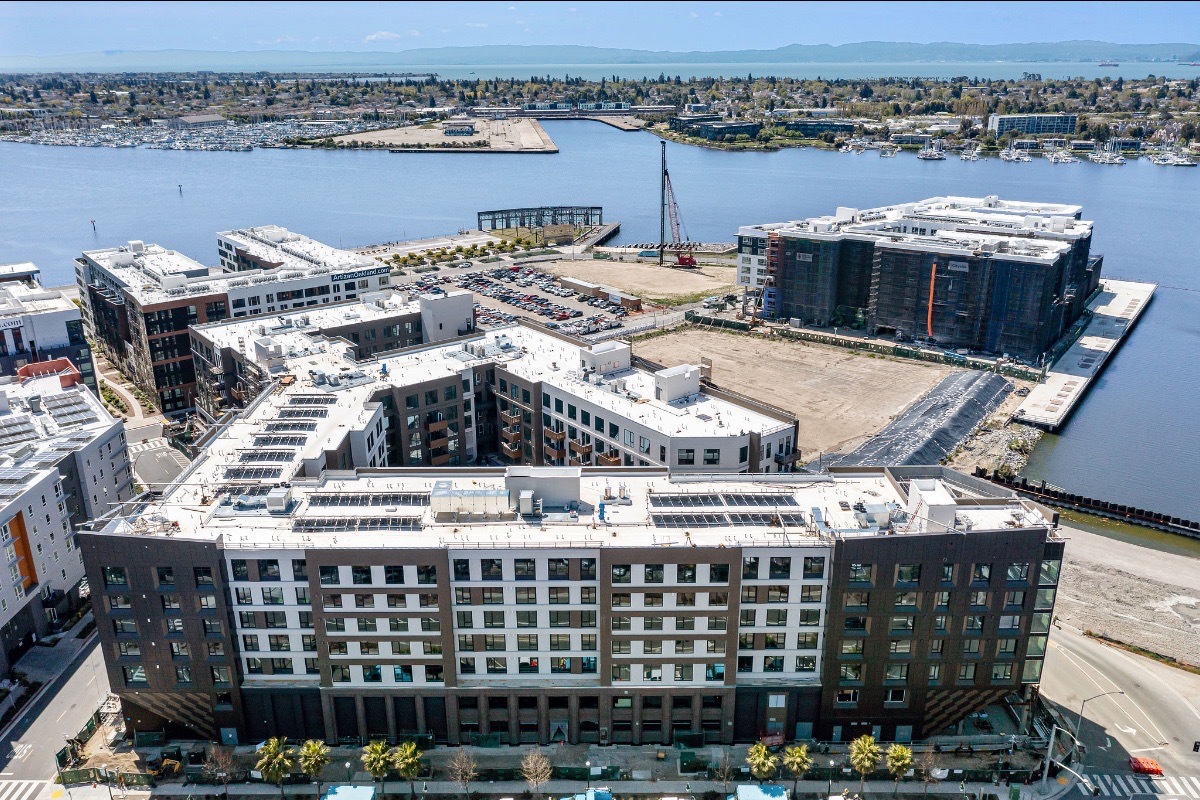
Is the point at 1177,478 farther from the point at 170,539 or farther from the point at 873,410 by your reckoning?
the point at 170,539

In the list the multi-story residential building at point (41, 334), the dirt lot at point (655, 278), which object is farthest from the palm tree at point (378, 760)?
the dirt lot at point (655, 278)

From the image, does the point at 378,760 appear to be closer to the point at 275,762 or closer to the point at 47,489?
the point at 275,762

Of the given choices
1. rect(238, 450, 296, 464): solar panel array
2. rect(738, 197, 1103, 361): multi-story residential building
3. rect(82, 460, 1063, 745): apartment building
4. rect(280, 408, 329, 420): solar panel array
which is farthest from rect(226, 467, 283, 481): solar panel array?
rect(738, 197, 1103, 361): multi-story residential building

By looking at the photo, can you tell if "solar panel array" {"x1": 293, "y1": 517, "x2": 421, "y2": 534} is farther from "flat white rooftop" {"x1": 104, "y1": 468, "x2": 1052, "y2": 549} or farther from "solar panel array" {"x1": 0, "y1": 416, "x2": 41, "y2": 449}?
"solar panel array" {"x1": 0, "y1": 416, "x2": 41, "y2": 449}

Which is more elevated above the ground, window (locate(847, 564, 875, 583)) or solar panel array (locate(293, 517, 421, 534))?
solar panel array (locate(293, 517, 421, 534))

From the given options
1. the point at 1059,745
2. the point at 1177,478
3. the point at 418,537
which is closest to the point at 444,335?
the point at 418,537
